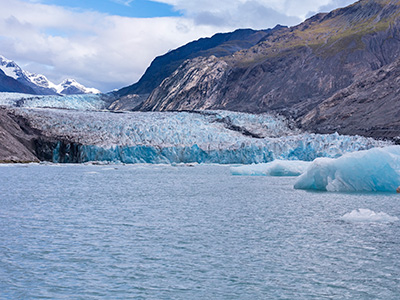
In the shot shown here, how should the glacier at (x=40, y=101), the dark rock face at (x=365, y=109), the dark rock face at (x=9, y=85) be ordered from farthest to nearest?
the dark rock face at (x=9, y=85)
the glacier at (x=40, y=101)
the dark rock face at (x=365, y=109)

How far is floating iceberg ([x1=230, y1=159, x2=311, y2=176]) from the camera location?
28578 mm

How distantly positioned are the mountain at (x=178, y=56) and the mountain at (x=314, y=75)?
23.9 meters

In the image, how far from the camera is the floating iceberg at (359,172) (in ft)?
54.0

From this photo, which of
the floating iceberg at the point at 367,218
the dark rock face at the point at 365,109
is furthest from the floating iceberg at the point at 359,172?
the dark rock face at the point at 365,109

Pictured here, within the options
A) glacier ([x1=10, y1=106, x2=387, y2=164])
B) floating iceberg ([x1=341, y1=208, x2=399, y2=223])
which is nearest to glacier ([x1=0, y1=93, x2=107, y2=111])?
glacier ([x1=10, y1=106, x2=387, y2=164])

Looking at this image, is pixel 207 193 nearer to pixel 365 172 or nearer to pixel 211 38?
pixel 365 172

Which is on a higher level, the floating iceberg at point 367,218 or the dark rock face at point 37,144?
the dark rock face at point 37,144

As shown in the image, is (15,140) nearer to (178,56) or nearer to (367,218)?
(367,218)

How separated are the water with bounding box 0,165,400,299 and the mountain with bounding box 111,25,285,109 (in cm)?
10981

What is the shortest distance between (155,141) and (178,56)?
124083mm

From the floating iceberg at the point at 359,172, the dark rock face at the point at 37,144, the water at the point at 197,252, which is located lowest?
the water at the point at 197,252

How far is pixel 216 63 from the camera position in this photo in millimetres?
99688

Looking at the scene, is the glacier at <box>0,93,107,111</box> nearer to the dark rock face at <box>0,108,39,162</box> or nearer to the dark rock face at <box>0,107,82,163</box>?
the dark rock face at <box>0,108,39,162</box>

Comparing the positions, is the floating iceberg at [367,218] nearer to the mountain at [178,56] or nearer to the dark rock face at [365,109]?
the dark rock face at [365,109]
